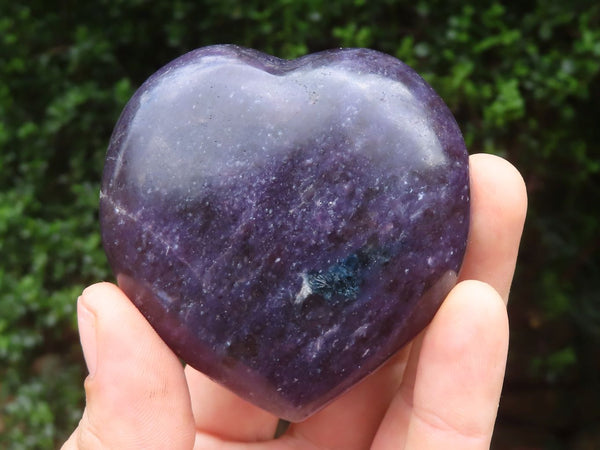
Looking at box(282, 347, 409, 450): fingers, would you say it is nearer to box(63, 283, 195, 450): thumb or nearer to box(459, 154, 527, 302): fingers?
box(459, 154, 527, 302): fingers

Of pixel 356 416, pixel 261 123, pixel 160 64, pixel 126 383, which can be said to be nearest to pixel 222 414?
pixel 356 416

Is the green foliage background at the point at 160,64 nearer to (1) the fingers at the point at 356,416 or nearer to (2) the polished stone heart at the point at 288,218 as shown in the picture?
(2) the polished stone heart at the point at 288,218

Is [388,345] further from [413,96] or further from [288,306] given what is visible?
[413,96]

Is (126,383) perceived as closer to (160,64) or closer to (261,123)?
(261,123)

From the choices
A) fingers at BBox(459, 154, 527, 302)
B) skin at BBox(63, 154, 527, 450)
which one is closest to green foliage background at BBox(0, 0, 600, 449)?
fingers at BBox(459, 154, 527, 302)

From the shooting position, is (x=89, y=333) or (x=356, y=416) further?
(x=356, y=416)

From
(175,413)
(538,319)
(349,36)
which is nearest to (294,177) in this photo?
(175,413)
